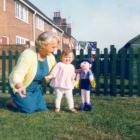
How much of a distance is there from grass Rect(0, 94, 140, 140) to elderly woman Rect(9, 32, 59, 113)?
275mm

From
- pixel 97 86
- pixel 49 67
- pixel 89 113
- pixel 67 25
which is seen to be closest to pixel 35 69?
Answer: pixel 49 67

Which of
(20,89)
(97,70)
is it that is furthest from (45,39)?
(97,70)

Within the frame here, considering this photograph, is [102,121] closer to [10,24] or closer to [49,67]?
[49,67]

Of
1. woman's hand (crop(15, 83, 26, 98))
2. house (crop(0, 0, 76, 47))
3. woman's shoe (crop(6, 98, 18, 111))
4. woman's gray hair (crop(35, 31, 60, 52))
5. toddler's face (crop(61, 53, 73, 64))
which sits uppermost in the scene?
house (crop(0, 0, 76, 47))

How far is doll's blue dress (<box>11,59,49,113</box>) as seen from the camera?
7945 millimetres

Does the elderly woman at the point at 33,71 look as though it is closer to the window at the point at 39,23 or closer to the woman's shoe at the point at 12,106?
the woman's shoe at the point at 12,106

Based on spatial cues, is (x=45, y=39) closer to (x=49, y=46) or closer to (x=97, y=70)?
(x=49, y=46)

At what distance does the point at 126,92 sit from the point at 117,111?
4.64m

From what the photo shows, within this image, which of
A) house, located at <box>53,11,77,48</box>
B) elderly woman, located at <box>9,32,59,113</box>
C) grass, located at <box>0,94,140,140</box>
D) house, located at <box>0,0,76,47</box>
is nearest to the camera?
grass, located at <box>0,94,140,140</box>

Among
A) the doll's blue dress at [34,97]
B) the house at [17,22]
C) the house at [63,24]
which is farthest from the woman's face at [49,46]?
the house at [63,24]

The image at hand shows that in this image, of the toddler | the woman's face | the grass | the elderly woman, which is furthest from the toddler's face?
the grass

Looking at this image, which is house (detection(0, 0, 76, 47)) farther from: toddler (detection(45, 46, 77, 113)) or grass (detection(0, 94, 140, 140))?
grass (detection(0, 94, 140, 140))

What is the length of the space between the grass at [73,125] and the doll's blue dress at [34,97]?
208 mm

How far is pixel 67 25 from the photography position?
72.9 m
